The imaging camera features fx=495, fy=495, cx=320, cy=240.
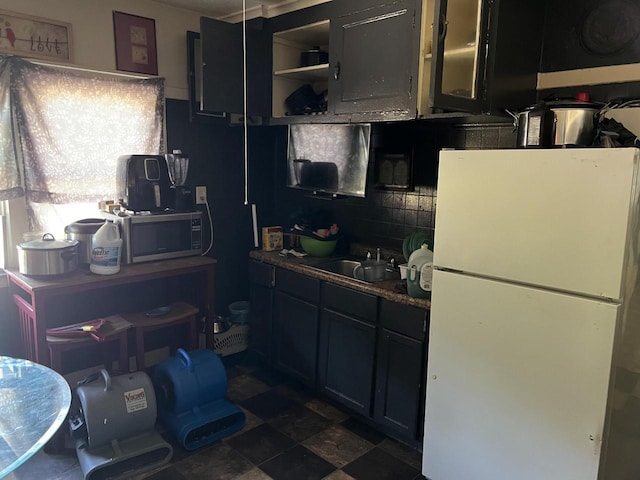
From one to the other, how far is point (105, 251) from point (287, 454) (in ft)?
4.64

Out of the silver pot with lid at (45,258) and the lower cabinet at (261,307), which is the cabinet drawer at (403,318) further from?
the silver pot with lid at (45,258)

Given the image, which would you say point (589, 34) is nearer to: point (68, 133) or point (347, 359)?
point (347, 359)

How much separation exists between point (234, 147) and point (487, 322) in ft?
7.46

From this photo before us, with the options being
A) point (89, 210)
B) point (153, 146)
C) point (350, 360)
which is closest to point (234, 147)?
point (153, 146)

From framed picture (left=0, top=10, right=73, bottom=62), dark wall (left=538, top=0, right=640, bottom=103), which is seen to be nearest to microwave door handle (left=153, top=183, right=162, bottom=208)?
framed picture (left=0, top=10, right=73, bottom=62)

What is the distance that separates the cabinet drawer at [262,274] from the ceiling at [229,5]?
1601 mm

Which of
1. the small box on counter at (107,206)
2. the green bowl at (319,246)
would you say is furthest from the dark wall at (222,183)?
the green bowl at (319,246)

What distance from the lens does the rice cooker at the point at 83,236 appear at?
2.71 metres

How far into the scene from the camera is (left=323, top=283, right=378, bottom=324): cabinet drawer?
8.45ft

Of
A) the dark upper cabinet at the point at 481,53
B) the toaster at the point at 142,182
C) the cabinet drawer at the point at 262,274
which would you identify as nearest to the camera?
the dark upper cabinet at the point at 481,53

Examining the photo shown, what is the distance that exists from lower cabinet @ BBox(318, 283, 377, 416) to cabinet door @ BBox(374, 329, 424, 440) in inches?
2.7

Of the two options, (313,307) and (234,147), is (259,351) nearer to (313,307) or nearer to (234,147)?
(313,307)

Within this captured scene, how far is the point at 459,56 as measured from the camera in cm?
211

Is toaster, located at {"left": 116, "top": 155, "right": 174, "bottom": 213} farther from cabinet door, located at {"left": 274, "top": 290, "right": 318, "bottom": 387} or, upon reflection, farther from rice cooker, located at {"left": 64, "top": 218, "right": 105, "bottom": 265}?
cabinet door, located at {"left": 274, "top": 290, "right": 318, "bottom": 387}
